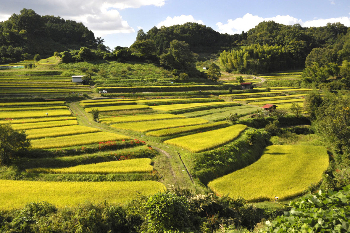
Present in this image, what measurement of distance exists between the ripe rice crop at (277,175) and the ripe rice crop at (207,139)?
4947 millimetres

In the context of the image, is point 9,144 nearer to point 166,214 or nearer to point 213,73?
point 166,214

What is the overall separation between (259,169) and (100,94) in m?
47.2

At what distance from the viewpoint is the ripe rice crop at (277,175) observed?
22.1 metres

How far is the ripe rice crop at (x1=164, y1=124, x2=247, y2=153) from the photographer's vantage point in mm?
28573

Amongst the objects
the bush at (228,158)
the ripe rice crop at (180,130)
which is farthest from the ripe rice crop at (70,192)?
the ripe rice crop at (180,130)

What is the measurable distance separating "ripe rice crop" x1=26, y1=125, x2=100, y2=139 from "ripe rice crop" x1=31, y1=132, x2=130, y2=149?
4.47 ft

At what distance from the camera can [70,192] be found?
1870 centimetres

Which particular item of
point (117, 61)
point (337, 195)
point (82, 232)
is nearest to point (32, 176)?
point (82, 232)

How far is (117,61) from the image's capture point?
9338 cm

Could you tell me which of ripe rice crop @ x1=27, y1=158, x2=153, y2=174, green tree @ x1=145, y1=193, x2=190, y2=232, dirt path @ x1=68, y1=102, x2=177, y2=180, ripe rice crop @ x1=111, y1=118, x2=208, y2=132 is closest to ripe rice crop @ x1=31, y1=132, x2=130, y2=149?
dirt path @ x1=68, y1=102, x2=177, y2=180

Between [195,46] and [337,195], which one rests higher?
[195,46]

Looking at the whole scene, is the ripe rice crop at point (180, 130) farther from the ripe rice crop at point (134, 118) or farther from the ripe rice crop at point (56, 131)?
the ripe rice crop at point (56, 131)

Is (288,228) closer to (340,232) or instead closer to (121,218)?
(340,232)

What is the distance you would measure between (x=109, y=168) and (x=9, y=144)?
36.0 ft
